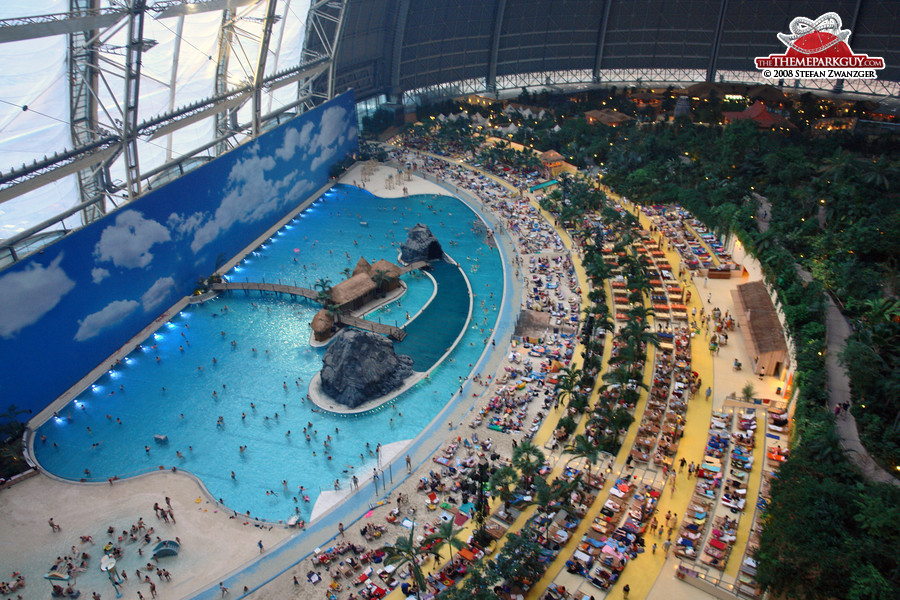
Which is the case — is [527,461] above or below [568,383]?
below

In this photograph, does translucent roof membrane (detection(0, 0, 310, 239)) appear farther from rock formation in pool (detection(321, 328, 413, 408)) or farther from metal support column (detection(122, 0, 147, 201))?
rock formation in pool (detection(321, 328, 413, 408))

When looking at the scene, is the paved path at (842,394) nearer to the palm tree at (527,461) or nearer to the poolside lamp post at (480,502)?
the palm tree at (527,461)

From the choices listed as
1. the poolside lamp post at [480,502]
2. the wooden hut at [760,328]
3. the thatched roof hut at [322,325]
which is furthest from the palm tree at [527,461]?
the thatched roof hut at [322,325]

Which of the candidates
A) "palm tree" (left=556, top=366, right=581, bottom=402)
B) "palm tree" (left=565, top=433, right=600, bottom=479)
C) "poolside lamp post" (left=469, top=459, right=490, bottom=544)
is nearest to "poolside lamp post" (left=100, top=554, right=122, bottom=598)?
"poolside lamp post" (left=469, top=459, right=490, bottom=544)

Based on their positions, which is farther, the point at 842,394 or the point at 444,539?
the point at 842,394

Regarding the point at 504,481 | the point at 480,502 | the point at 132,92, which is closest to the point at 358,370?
the point at 504,481

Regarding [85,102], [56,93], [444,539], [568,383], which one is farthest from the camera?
[85,102]

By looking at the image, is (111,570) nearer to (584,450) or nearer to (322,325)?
(322,325)
